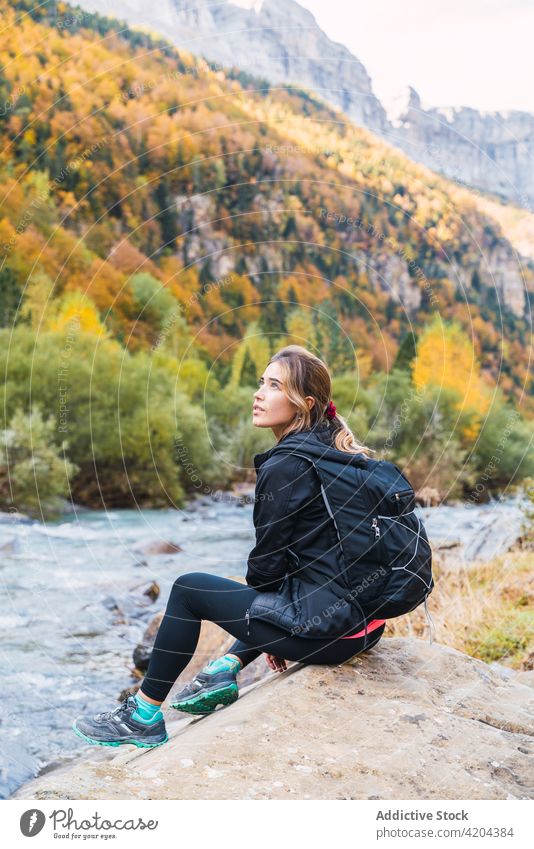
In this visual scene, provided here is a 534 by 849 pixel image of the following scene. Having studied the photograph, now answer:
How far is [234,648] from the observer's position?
3238 millimetres

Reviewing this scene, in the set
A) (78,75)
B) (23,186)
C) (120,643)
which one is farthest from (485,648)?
(78,75)

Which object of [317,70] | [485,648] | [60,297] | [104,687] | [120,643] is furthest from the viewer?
[317,70]

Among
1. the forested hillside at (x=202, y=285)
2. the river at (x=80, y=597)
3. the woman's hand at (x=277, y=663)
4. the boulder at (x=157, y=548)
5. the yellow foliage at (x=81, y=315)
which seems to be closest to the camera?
the woman's hand at (x=277, y=663)

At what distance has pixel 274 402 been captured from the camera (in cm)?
311

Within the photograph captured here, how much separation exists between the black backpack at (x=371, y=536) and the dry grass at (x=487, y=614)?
2.14m

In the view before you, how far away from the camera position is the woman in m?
2.82

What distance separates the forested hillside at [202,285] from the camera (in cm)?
1895

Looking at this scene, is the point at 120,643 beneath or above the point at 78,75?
beneath

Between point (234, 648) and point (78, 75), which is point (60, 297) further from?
point (234, 648)

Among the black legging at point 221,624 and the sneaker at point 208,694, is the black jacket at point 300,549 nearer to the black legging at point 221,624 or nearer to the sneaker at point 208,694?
the black legging at point 221,624

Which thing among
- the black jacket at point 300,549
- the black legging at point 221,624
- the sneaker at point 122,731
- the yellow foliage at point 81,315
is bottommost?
the sneaker at point 122,731

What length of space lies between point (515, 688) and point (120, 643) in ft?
16.3

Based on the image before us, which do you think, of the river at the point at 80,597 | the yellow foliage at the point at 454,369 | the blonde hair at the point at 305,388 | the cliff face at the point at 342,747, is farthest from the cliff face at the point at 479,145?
the cliff face at the point at 342,747

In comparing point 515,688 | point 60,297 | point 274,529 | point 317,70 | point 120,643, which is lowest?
point 120,643
